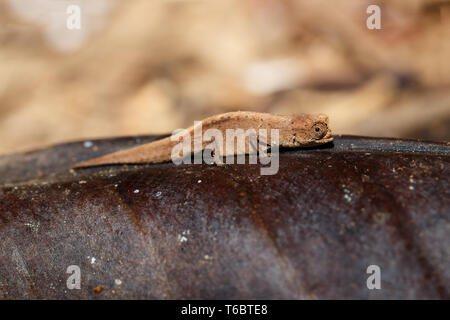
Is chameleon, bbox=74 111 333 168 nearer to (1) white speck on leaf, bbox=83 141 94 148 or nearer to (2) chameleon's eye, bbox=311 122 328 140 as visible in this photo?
(2) chameleon's eye, bbox=311 122 328 140

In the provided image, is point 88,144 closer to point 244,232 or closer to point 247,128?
point 247,128

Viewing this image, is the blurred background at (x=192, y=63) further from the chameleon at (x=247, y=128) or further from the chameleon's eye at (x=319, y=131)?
the chameleon's eye at (x=319, y=131)

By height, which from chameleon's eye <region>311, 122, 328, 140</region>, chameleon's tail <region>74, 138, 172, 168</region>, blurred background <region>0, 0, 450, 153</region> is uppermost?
blurred background <region>0, 0, 450, 153</region>

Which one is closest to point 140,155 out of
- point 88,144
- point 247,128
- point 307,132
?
point 88,144

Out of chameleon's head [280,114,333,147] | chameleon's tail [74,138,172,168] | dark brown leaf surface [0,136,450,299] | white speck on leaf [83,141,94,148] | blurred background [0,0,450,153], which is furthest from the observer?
blurred background [0,0,450,153]

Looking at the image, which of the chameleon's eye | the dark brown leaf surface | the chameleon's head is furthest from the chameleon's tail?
the chameleon's eye

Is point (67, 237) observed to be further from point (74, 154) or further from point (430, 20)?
point (430, 20)

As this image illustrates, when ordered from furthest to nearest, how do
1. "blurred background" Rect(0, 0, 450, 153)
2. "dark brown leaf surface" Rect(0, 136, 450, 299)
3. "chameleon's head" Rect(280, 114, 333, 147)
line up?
"blurred background" Rect(0, 0, 450, 153) < "chameleon's head" Rect(280, 114, 333, 147) < "dark brown leaf surface" Rect(0, 136, 450, 299)

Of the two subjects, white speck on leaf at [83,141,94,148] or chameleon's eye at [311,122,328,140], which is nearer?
chameleon's eye at [311,122,328,140]
